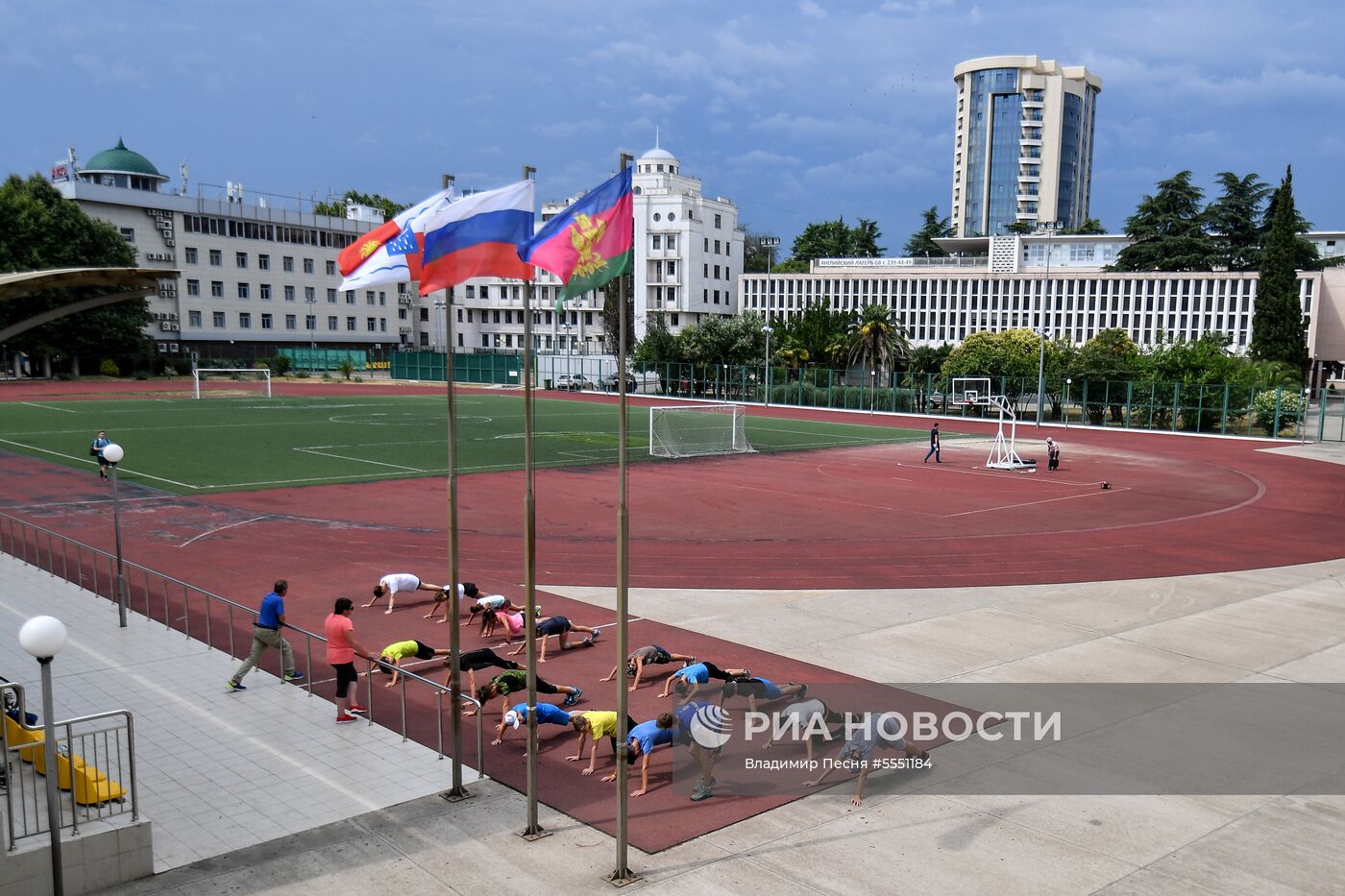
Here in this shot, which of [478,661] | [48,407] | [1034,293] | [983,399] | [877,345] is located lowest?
[478,661]

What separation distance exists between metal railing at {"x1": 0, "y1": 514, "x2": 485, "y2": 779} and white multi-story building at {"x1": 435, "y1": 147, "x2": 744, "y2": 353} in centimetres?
7750

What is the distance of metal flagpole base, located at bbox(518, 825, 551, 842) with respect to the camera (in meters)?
10.3

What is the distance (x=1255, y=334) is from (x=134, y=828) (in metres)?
88.7

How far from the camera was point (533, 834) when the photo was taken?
1031 cm

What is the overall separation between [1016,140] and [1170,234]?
82.1 metres

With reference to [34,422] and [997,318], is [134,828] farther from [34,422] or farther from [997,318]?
[997,318]

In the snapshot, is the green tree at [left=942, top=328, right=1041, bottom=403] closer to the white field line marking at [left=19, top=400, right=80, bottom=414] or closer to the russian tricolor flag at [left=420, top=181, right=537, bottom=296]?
the white field line marking at [left=19, top=400, right=80, bottom=414]

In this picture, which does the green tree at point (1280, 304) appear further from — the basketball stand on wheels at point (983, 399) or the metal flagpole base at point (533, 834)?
the metal flagpole base at point (533, 834)

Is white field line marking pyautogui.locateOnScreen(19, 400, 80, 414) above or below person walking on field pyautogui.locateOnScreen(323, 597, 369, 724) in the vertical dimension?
above

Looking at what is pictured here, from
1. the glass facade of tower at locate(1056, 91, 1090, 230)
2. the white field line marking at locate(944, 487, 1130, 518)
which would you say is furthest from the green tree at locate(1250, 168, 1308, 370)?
the glass facade of tower at locate(1056, 91, 1090, 230)

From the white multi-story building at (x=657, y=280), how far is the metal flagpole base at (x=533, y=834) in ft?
296

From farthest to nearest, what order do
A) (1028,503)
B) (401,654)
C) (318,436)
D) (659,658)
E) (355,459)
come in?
(318,436) → (355,459) → (1028,503) → (659,658) → (401,654)

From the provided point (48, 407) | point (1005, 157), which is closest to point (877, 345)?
point (48, 407)

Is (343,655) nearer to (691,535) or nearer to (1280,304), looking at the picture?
(691,535)
